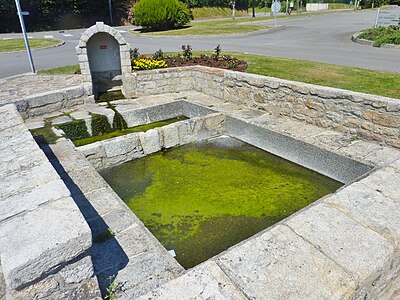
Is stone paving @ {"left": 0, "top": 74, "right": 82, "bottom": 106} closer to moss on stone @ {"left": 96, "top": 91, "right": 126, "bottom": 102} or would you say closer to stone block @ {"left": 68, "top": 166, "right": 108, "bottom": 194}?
moss on stone @ {"left": 96, "top": 91, "right": 126, "bottom": 102}

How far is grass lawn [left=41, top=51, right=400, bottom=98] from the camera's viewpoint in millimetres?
6637

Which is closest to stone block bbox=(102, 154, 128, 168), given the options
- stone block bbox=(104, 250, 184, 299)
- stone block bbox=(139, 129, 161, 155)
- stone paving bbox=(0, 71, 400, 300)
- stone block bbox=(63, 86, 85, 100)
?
stone block bbox=(139, 129, 161, 155)

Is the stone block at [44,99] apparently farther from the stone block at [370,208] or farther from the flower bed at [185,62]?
the stone block at [370,208]

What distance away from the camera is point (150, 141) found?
5758mm

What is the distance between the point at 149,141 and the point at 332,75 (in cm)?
527

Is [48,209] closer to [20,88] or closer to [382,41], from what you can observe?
[20,88]

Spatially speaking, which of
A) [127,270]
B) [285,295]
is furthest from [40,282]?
[285,295]

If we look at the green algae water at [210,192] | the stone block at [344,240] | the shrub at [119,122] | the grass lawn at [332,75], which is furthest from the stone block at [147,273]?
the grass lawn at [332,75]

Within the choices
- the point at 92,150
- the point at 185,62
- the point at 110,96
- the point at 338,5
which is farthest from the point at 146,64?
the point at 338,5

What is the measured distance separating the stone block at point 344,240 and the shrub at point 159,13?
972 inches

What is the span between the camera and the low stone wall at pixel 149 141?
5295mm

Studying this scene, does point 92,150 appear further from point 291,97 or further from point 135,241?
point 291,97

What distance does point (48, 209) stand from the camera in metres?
1.98

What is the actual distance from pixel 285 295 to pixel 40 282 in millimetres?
1494
